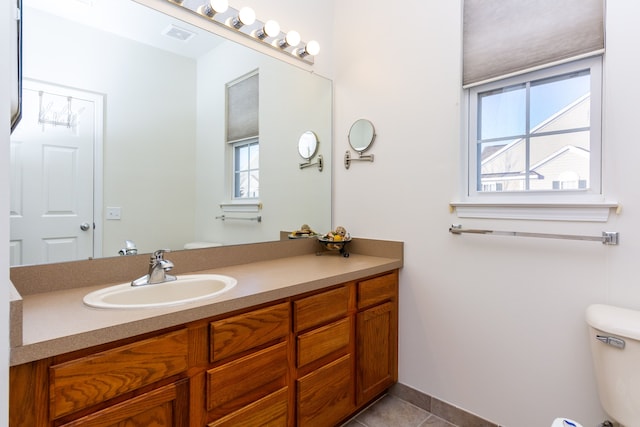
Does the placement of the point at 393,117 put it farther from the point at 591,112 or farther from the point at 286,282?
the point at 286,282

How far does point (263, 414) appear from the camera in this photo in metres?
1.26

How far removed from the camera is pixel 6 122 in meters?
0.64

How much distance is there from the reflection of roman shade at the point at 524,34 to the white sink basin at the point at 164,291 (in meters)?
1.57

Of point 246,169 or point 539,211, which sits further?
point 246,169

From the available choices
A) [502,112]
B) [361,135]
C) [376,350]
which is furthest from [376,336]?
[502,112]

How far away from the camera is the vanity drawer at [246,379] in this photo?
1.11 meters

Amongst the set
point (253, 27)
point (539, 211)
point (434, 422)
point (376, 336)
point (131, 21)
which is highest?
point (253, 27)

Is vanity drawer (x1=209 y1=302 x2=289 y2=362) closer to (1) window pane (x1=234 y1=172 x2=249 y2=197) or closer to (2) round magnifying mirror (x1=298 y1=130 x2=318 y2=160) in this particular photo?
(1) window pane (x1=234 y1=172 x2=249 y2=197)

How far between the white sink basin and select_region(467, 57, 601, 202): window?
4.44 feet

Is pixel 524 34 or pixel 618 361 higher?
pixel 524 34

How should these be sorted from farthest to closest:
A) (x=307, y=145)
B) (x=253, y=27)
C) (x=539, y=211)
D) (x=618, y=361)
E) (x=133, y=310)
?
(x=307, y=145) < (x=253, y=27) < (x=539, y=211) < (x=618, y=361) < (x=133, y=310)

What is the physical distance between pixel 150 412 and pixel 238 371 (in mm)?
289


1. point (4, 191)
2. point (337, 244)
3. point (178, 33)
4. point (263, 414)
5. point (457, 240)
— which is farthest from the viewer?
point (337, 244)

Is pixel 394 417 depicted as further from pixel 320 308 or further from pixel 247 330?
pixel 247 330
